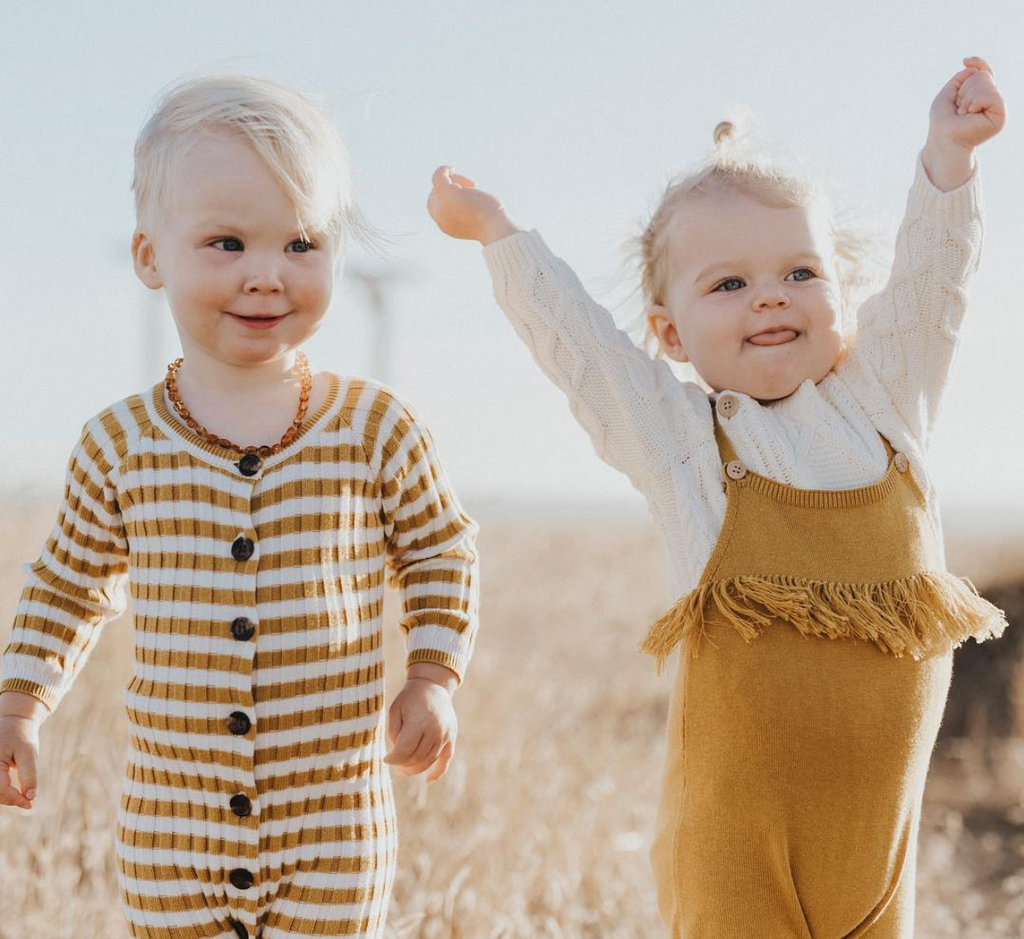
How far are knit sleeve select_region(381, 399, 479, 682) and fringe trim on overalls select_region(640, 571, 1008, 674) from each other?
0.33m

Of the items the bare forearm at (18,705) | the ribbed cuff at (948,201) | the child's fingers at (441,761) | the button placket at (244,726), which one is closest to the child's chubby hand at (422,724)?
the child's fingers at (441,761)

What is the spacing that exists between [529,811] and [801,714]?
70.2 inches

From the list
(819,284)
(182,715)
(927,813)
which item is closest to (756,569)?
(819,284)

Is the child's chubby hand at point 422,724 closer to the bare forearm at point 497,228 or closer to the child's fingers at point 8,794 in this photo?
the child's fingers at point 8,794

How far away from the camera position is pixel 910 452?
2.38 metres

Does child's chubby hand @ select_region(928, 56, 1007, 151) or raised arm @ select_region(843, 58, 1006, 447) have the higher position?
child's chubby hand @ select_region(928, 56, 1007, 151)

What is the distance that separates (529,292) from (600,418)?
266mm

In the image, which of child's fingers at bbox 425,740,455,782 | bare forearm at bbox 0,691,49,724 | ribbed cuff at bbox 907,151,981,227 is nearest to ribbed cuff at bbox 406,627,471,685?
child's fingers at bbox 425,740,455,782

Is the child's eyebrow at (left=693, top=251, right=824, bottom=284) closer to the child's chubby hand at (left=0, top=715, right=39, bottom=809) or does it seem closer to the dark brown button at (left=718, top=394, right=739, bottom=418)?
the dark brown button at (left=718, top=394, right=739, bottom=418)

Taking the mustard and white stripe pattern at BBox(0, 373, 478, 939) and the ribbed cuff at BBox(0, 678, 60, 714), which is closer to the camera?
the mustard and white stripe pattern at BBox(0, 373, 478, 939)

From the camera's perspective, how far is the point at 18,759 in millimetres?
2086

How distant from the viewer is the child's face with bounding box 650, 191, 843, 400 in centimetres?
238

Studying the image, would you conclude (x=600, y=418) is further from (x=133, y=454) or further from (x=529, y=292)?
(x=133, y=454)

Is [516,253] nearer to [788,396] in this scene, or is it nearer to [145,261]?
[788,396]
